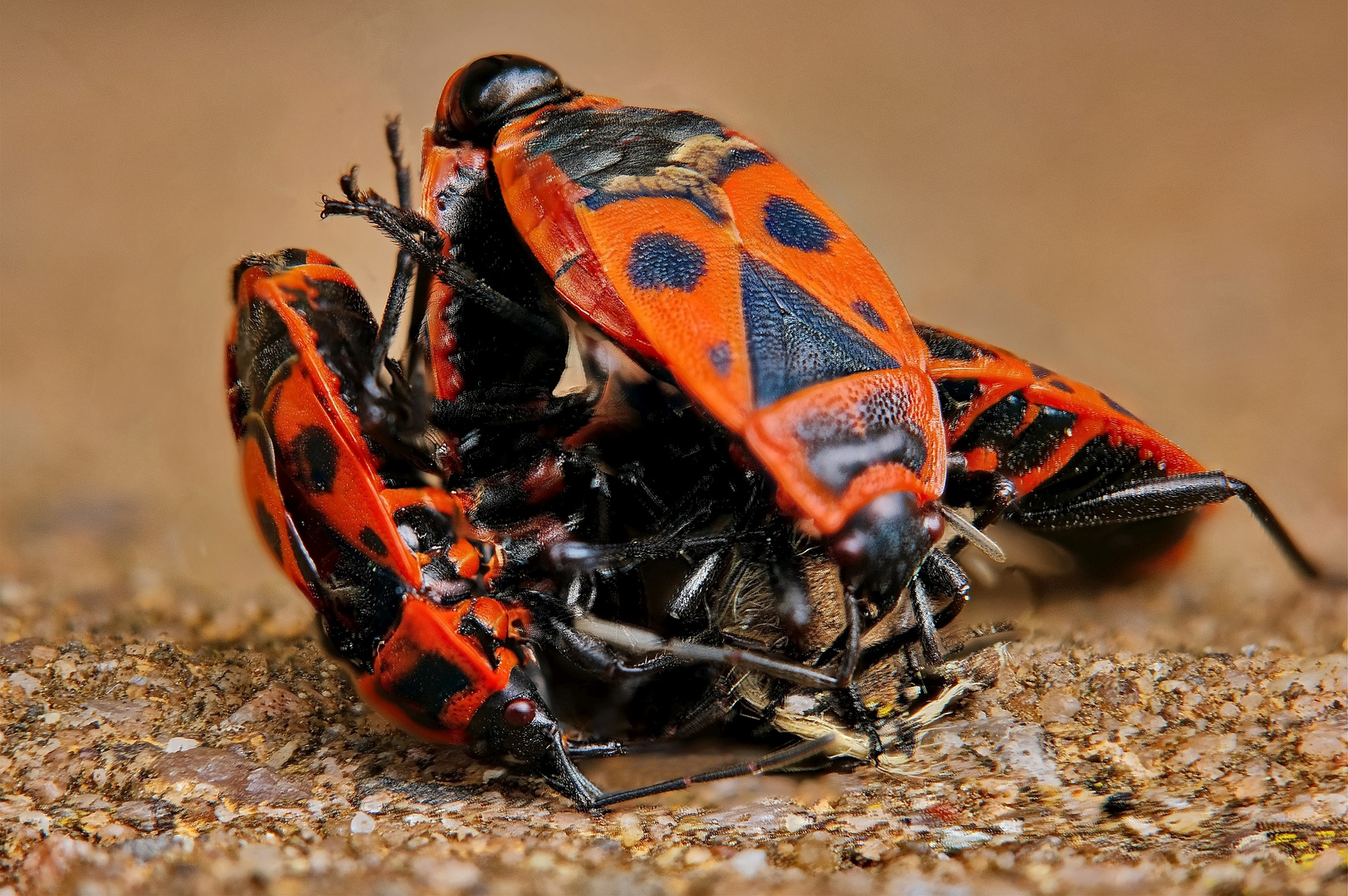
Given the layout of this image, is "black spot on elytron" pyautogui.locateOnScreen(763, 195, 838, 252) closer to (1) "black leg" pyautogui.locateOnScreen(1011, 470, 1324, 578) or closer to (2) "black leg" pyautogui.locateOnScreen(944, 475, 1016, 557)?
(2) "black leg" pyautogui.locateOnScreen(944, 475, 1016, 557)

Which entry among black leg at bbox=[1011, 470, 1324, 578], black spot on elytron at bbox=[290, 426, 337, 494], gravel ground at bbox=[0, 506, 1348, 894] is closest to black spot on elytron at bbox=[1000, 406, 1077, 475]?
black leg at bbox=[1011, 470, 1324, 578]

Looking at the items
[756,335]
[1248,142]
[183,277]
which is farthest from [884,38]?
[756,335]

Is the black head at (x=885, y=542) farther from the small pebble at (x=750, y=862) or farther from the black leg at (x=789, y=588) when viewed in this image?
the small pebble at (x=750, y=862)

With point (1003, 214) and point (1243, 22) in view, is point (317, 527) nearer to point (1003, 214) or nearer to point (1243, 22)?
point (1003, 214)

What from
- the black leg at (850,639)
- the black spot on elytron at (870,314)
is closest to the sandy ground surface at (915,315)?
the black leg at (850,639)

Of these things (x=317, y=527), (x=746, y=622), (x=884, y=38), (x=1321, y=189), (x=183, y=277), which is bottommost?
(x=746, y=622)

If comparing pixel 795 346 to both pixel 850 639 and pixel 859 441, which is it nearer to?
pixel 859 441
